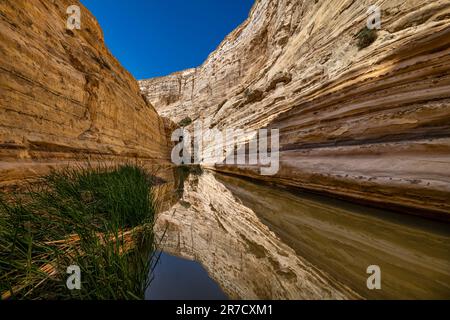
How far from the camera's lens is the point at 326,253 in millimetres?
1664

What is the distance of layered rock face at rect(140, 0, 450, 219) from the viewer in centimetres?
219

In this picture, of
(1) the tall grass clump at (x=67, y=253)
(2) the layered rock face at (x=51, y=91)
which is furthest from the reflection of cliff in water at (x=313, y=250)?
(2) the layered rock face at (x=51, y=91)

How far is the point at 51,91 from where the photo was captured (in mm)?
3723

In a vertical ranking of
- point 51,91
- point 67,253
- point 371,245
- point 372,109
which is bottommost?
point 371,245

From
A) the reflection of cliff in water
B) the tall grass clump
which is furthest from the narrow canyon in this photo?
the tall grass clump

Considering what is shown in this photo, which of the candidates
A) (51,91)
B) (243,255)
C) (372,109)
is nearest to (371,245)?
(243,255)

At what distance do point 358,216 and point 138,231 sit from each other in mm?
2752

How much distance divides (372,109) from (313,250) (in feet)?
8.76

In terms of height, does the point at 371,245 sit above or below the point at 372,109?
below

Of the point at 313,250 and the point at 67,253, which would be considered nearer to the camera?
the point at 67,253

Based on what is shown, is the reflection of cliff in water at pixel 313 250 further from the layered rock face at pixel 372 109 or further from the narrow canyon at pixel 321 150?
the layered rock face at pixel 372 109

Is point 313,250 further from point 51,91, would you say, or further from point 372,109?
point 51,91
